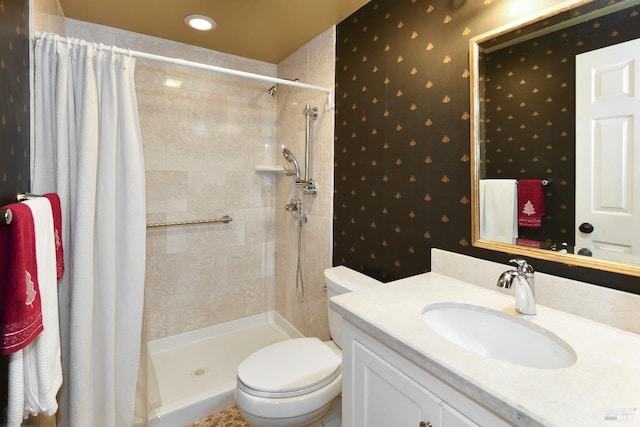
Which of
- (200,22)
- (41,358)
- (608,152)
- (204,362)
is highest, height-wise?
(200,22)

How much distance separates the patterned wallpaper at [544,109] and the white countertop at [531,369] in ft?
1.04

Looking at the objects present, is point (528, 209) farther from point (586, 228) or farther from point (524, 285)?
point (524, 285)

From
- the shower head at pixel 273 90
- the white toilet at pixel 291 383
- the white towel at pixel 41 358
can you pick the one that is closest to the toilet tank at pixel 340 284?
the white toilet at pixel 291 383

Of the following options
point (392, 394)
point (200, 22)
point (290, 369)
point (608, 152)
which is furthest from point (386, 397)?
point (200, 22)

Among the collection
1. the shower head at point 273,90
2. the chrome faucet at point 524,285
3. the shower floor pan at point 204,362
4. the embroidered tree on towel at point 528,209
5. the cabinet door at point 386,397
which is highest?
the shower head at point 273,90

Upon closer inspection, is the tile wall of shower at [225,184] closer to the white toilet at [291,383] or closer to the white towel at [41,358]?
the white toilet at [291,383]

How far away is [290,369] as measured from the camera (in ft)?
4.69

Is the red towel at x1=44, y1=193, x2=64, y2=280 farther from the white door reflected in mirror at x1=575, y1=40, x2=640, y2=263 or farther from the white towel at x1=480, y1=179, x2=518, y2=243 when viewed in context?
the white door reflected in mirror at x1=575, y1=40, x2=640, y2=263

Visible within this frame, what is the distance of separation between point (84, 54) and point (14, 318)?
3.85ft

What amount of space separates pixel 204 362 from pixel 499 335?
1.97m

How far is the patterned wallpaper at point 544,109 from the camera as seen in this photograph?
37.8 inches

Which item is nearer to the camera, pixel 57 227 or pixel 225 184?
pixel 57 227

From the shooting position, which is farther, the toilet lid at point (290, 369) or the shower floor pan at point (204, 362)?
the shower floor pan at point (204, 362)

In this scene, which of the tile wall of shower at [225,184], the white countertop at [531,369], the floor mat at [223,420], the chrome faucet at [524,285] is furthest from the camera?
the tile wall of shower at [225,184]
